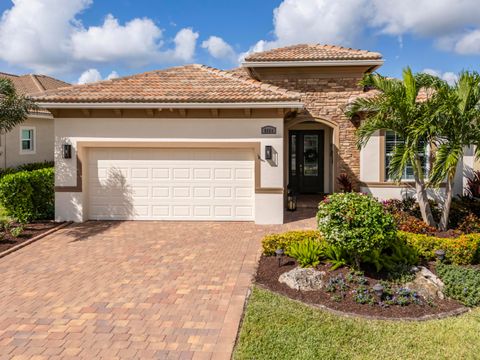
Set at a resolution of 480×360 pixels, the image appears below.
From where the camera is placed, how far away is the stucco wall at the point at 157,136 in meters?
12.6

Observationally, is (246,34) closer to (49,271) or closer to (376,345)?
(49,271)

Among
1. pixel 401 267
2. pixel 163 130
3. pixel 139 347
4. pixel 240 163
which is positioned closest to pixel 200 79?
pixel 163 130

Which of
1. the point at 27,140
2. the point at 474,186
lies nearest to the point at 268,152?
the point at 474,186

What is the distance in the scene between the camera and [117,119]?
12.8 m

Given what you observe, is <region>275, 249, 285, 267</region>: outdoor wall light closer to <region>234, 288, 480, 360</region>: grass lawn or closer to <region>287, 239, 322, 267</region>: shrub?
<region>287, 239, 322, 267</region>: shrub

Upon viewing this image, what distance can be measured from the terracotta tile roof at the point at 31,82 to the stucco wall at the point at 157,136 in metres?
14.1

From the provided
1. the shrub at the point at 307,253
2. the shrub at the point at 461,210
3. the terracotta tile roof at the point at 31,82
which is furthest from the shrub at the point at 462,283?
the terracotta tile roof at the point at 31,82

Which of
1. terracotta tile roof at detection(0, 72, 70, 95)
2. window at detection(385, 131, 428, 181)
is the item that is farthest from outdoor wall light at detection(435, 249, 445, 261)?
terracotta tile roof at detection(0, 72, 70, 95)

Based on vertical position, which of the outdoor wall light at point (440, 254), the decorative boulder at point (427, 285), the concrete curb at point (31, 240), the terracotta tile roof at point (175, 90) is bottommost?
the decorative boulder at point (427, 285)

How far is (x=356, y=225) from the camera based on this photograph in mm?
7207

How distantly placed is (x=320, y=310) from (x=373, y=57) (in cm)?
1151

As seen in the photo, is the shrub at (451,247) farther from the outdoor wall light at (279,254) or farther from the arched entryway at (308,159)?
the arched entryway at (308,159)

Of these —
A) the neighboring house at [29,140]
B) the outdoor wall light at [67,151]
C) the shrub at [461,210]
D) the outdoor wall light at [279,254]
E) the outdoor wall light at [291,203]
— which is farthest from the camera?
the neighboring house at [29,140]

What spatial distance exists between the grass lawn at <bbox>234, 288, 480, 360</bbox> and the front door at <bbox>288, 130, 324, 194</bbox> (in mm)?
12187
